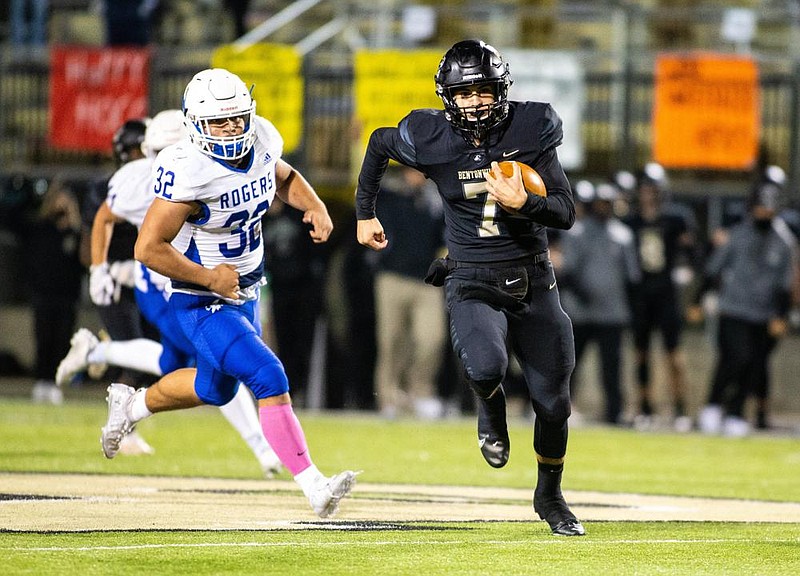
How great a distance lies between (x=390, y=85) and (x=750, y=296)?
13.0ft

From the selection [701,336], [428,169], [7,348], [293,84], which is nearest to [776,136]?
[701,336]

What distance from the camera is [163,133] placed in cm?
1050

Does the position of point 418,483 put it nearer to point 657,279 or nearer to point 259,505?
point 259,505

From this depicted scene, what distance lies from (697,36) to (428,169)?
36.8 ft

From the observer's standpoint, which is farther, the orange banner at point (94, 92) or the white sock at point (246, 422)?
the orange banner at point (94, 92)

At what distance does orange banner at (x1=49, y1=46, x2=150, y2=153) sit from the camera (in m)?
17.7

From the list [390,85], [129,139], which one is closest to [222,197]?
[129,139]

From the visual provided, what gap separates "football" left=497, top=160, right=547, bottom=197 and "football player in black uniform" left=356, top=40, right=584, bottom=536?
3 centimetres

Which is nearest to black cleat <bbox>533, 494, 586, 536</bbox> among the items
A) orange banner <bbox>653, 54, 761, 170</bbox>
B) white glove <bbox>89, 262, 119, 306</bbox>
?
white glove <bbox>89, 262, 119, 306</bbox>

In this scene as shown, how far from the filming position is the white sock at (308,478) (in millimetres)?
7840

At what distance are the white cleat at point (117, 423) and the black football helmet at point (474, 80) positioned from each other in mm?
2581

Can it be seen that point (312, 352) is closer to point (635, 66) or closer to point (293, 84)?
point (293, 84)

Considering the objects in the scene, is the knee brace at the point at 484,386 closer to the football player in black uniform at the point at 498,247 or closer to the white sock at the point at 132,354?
the football player in black uniform at the point at 498,247

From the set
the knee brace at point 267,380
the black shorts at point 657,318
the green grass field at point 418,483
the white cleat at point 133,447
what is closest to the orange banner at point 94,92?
the green grass field at point 418,483
